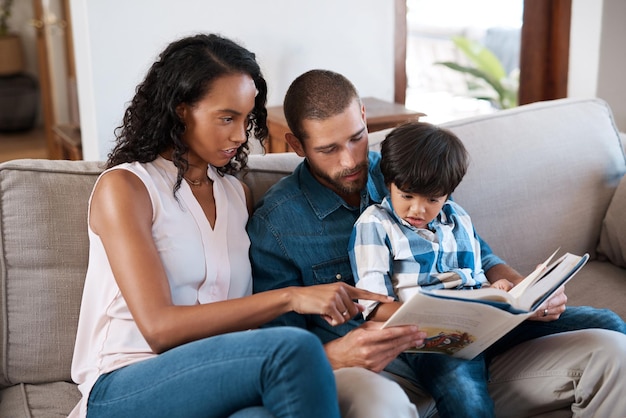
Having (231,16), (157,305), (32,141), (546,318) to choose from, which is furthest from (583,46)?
(32,141)

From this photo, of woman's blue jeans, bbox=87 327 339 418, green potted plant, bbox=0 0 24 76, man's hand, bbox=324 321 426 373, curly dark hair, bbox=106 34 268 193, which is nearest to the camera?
woman's blue jeans, bbox=87 327 339 418

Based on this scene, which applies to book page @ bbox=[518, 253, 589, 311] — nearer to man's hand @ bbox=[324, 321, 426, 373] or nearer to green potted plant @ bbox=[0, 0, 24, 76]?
man's hand @ bbox=[324, 321, 426, 373]

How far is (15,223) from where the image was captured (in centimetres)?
176

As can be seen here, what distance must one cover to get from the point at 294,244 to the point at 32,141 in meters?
5.03

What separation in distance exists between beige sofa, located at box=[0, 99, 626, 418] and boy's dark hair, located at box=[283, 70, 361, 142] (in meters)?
0.22

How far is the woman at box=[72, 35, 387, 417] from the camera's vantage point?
143 centimetres

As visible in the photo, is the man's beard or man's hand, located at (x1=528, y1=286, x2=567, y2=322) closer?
man's hand, located at (x1=528, y1=286, x2=567, y2=322)

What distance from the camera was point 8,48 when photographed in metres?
6.60

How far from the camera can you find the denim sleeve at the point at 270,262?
1.83 m

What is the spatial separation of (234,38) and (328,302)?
2.02 meters

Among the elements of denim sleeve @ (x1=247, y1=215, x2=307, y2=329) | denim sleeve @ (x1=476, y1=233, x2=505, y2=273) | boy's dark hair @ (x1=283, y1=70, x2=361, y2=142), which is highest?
boy's dark hair @ (x1=283, y1=70, x2=361, y2=142)

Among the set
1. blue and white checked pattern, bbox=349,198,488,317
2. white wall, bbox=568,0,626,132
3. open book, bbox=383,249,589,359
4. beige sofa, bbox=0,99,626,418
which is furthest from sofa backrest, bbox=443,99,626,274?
white wall, bbox=568,0,626,132

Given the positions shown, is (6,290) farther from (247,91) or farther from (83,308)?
(247,91)

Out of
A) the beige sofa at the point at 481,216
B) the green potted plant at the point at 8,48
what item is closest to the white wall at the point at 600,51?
the beige sofa at the point at 481,216
